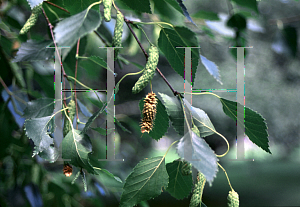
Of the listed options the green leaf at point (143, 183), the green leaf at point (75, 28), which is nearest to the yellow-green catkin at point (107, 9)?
the green leaf at point (75, 28)

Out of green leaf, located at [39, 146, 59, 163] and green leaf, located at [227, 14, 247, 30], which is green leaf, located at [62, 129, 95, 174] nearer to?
green leaf, located at [39, 146, 59, 163]

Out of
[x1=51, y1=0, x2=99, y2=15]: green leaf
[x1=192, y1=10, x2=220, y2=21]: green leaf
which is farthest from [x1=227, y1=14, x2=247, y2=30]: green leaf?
[x1=51, y1=0, x2=99, y2=15]: green leaf

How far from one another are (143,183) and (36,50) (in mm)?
221

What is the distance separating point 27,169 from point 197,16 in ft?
1.59

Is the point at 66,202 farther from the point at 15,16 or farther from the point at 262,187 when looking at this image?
the point at 262,187

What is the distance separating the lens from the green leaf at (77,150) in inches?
9.4

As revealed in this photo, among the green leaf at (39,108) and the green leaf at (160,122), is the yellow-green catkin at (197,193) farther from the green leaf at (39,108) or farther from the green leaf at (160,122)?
the green leaf at (39,108)

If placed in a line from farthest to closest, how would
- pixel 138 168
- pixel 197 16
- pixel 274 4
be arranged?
pixel 274 4, pixel 197 16, pixel 138 168

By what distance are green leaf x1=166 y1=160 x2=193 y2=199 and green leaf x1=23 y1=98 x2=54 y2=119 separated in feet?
0.51

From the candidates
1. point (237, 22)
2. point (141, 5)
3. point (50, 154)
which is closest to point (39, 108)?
point (50, 154)

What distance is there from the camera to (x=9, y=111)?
0.58m

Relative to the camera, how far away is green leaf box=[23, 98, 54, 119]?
315 mm

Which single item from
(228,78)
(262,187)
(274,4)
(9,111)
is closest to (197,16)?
(9,111)

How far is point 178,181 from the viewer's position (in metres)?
0.28
